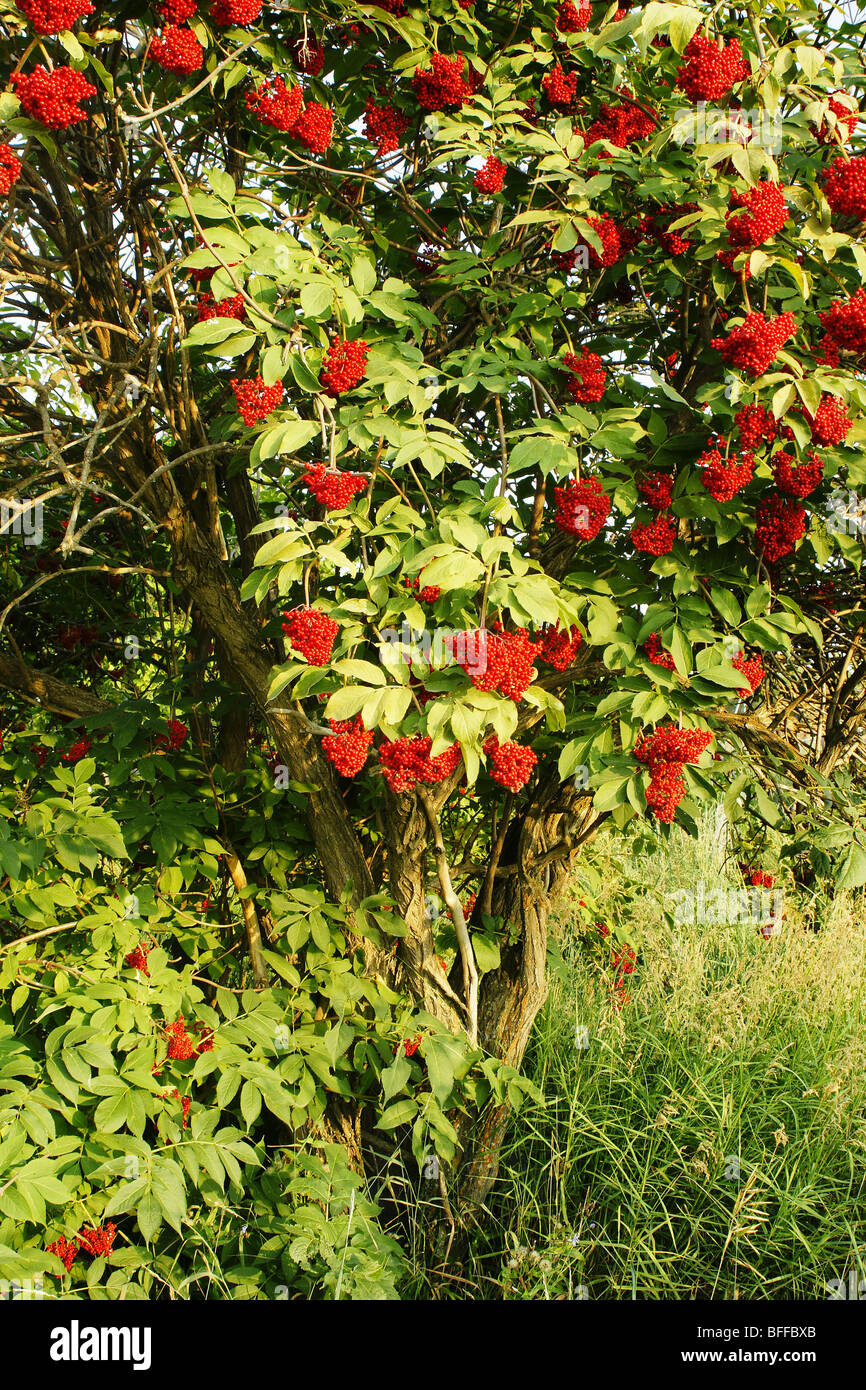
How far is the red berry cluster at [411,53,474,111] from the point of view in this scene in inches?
89.1

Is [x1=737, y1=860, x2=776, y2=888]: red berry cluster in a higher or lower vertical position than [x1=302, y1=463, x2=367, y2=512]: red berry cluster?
lower

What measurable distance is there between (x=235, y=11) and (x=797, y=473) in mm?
1549

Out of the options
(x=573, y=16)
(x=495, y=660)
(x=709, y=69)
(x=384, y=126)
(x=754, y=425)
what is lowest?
(x=495, y=660)

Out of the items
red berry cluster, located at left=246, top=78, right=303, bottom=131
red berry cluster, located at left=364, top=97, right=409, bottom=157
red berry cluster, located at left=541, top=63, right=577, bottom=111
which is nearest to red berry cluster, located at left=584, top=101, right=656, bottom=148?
red berry cluster, located at left=541, top=63, right=577, bottom=111

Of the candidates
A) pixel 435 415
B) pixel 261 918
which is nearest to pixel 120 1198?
pixel 261 918

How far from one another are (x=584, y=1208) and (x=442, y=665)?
5.50ft

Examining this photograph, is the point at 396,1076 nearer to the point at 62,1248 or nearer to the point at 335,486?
the point at 62,1248

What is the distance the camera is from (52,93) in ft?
6.22

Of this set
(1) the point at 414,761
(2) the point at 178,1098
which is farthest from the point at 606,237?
(2) the point at 178,1098

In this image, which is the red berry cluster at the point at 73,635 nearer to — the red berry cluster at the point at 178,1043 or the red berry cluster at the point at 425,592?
the red berry cluster at the point at 178,1043

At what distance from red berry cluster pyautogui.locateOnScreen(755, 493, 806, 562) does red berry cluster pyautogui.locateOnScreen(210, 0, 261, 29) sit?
1.55 metres

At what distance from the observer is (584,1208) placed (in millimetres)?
2637

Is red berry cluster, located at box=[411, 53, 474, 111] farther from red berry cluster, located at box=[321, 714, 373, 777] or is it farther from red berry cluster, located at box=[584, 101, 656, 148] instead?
red berry cluster, located at box=[321, 714, 373, 777]
